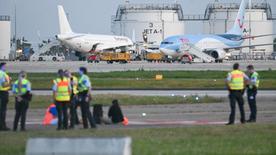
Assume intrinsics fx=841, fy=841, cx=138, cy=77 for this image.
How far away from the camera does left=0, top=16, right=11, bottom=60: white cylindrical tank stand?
153 metres

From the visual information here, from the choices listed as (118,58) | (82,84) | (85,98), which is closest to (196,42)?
(118,58)

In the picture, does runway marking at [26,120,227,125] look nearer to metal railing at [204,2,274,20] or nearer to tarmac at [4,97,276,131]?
tarmac at [4,97,276,131]

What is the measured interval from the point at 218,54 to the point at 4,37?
2178 inches

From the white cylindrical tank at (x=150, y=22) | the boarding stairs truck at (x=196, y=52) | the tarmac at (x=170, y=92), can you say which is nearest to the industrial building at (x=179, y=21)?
the white cylindrical tank at (x=150, y=22)

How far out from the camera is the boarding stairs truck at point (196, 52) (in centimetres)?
10631

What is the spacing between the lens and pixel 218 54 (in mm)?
111000

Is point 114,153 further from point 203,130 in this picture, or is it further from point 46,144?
point 203,130

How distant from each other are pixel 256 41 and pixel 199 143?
13462 cm

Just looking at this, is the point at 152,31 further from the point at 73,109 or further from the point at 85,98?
the point at 85,98

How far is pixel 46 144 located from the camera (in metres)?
12.2

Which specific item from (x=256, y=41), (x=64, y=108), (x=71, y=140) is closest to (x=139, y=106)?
(x=64, y=108)

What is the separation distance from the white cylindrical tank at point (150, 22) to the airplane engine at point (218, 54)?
137ft

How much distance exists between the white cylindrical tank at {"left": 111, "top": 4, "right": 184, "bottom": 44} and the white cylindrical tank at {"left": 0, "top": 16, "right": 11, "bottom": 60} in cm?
2315

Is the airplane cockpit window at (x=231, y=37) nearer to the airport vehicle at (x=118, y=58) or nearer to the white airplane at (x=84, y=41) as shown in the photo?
the white airplane at (x=84, y=41)
